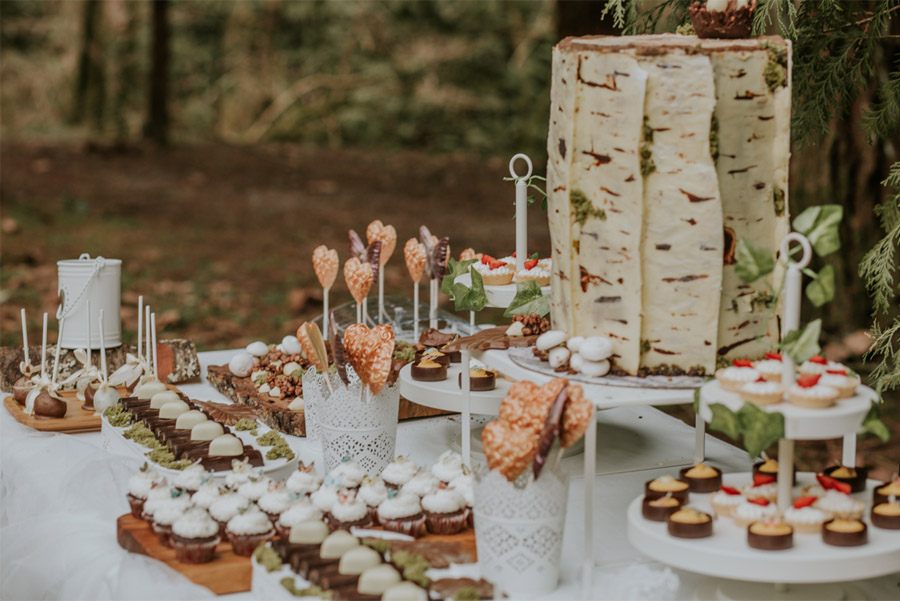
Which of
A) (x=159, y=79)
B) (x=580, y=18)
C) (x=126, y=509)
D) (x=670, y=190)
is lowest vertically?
(x=126, y=509)

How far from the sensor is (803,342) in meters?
1.90

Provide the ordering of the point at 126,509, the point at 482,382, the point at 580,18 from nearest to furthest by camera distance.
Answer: the point at 126,509 < the point at 482,382 < the point at 580,18

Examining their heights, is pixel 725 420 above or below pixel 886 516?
above

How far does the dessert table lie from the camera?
209cm

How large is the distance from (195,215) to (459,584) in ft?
22.9

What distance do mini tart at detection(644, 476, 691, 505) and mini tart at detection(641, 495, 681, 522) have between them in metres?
0.03

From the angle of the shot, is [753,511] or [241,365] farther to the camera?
[241,365]

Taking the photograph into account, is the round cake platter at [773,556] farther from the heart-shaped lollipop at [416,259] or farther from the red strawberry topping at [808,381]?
the heart-shaped lollipop at [416,259]

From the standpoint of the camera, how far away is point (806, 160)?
4.99 meters

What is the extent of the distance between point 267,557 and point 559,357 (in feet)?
1.97

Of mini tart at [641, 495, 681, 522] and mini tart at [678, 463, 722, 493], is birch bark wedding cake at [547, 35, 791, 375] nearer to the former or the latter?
mini tart at [678, 463, 722, 493]

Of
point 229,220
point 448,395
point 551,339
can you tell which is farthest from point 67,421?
point 229,220

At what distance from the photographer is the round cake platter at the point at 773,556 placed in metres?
1.83

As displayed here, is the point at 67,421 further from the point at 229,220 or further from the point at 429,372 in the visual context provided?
the point at 229,220
